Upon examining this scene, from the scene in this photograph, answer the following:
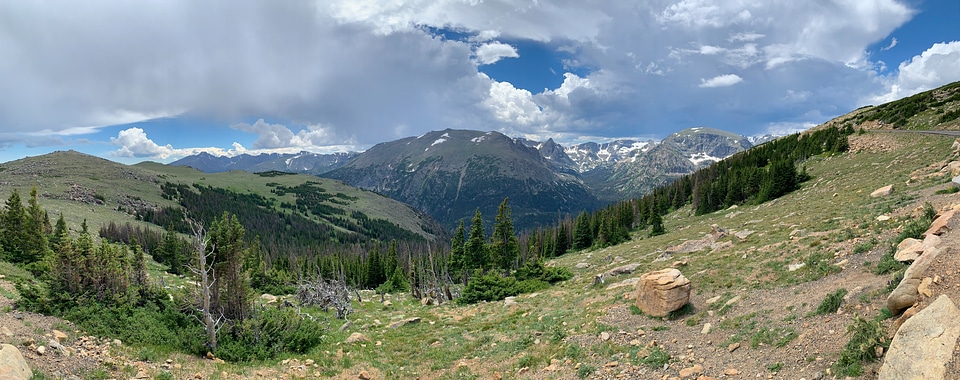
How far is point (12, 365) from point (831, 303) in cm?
2414

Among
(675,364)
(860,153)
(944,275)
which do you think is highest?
(860,153)

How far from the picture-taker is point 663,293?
17250 mm

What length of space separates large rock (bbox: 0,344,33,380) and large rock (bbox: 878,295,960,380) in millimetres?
21052

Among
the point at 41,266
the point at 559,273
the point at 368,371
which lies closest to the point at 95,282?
the point at 41,266

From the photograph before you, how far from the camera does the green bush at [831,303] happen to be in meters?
11.8

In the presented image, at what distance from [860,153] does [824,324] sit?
5951 centimetres

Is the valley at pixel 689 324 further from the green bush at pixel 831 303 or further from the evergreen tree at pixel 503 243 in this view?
the evergreen tree at pixel 503 243

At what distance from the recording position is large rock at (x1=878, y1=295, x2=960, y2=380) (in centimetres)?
735

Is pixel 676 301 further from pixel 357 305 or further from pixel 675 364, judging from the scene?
pixel 357 305

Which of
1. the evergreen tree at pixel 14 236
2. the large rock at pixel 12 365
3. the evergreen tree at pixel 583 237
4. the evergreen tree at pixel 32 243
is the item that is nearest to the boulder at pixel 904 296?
the large rock at pixel 12 365

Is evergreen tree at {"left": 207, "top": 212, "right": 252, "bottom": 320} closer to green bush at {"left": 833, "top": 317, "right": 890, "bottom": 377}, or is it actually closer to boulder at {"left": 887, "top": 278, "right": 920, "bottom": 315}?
green bush at {"left": 833, "top": 317, "right": 890, "bottom": 377}

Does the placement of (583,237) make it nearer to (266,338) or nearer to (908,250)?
(908,250)

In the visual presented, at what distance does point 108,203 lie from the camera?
173m

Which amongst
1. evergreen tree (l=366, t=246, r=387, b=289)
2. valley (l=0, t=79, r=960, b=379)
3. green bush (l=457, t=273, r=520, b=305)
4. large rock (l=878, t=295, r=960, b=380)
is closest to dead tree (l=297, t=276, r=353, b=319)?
valley (l=0, t=79, r=960, b=379)
